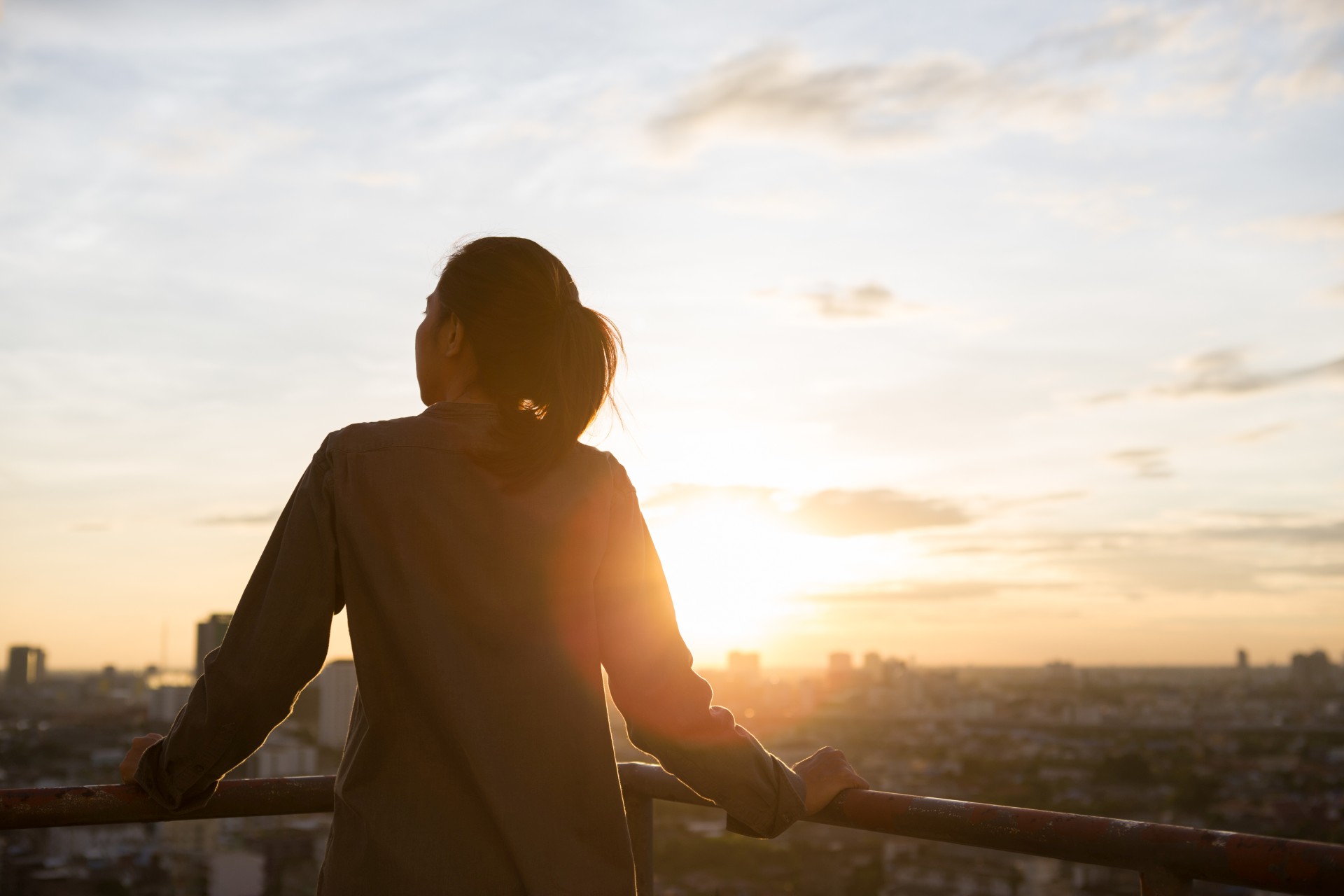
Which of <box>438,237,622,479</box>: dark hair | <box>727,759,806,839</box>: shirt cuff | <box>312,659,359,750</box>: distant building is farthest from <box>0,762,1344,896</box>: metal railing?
<box>312,659,359,750</box>: distant building

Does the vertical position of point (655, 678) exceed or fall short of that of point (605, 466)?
it falls short

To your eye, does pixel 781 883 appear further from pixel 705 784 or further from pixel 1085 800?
pixel 1085 800

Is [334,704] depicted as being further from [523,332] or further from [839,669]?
[839,669]

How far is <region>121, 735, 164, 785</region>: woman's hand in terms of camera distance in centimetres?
171

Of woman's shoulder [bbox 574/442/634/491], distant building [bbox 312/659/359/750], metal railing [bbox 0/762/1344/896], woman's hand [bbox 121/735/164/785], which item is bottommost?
distant building [bbox 312/659/359/750]

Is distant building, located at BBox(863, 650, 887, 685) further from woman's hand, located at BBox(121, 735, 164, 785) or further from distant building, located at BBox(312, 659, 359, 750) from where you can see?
woman's hand, located at BBox(121, 735, 164, 785)

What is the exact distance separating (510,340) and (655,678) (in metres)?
0.54

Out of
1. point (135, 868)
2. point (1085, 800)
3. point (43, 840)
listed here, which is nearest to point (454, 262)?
point (135, 868)

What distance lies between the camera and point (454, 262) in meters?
1.56

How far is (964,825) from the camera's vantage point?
162 centimetres

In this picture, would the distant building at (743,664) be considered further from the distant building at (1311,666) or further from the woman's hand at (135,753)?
the distant building at (1311,666)

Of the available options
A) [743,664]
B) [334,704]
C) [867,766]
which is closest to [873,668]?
[743,664]

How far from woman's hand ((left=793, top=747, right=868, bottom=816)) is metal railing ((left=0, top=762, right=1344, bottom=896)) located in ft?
0.07

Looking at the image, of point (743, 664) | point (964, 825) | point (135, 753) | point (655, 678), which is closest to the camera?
point (655, 678)
